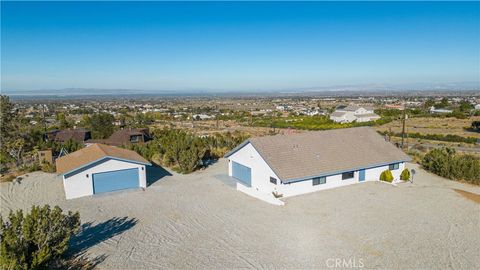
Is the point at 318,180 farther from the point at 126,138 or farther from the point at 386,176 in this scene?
the point at 126,138

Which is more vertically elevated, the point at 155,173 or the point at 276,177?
the point at 276,177

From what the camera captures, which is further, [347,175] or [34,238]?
[347,175]

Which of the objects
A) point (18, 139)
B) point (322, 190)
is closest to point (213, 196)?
point (322, 190)

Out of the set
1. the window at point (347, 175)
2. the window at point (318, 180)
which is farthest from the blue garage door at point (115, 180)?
the window at point (347, 175)

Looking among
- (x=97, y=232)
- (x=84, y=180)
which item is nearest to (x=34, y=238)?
(x=97, y=232)

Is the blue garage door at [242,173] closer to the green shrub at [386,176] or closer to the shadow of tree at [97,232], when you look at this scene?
the shadow of tree at [97,232]

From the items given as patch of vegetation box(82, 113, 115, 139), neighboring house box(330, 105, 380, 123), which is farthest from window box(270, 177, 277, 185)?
neighboring house box(330, 105, 380, 123)

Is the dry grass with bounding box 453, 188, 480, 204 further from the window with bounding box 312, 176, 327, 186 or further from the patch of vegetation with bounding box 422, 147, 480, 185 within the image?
the window with bounding box 312, 176, 327, 186

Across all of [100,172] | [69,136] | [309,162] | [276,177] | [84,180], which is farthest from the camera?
[69,136]
